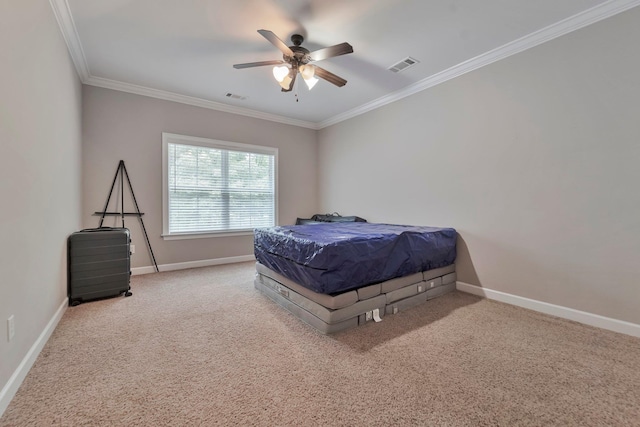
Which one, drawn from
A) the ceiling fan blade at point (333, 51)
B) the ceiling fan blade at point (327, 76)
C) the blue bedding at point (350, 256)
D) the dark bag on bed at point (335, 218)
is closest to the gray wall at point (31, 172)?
the blue bedding at point (350, 256)

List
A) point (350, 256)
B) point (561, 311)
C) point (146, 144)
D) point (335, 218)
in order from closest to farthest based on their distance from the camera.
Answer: point (350, 256), point (561, 311), point (146, 144), point (335, 218)

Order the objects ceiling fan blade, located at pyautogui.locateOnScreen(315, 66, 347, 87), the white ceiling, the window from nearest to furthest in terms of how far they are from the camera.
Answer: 1. the white ceiling
2. ceiling fan blade, located at pyautogui.locateOnScreen(315, 66, 347, 87)
3. the window

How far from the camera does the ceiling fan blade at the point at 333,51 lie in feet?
7.82

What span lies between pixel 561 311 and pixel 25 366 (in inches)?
170

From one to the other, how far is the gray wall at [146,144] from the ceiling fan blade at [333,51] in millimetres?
2692

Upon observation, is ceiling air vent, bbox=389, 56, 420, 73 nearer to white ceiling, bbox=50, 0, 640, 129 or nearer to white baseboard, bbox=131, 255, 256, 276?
white ceiling, bbox=50, 0, 640, 129

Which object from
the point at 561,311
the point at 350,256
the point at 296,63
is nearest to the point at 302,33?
the point at 296,63

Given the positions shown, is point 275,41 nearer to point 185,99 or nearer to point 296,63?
point 296,63

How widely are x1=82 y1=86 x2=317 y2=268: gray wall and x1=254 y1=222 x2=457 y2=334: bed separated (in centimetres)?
186

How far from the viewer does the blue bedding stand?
2.31 m

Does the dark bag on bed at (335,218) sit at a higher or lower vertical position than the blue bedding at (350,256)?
higher

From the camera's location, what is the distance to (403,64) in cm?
335

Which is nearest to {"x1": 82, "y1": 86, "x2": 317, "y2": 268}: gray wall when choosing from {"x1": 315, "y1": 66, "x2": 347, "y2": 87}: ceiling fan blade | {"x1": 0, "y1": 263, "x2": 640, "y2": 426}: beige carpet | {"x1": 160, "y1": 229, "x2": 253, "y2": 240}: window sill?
{"x1": 160, "y1": 229, "x2": 253, "y2": 240}: window sill

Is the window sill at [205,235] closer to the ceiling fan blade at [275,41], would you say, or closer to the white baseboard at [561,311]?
the ceiling fan blade at [275,41]
